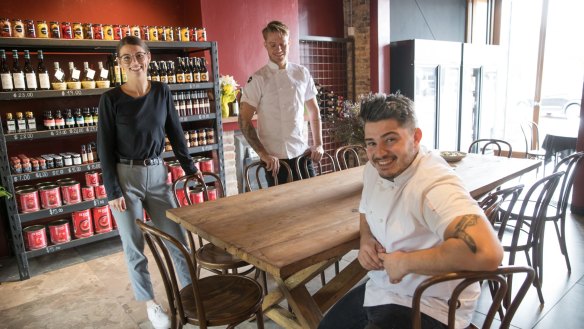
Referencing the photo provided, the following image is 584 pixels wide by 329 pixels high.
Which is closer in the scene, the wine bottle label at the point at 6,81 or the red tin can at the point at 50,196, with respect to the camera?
the wine bottle label at the point at 6,81

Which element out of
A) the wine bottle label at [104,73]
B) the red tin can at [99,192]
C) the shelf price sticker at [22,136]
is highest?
the wine bottle label at [104,73]

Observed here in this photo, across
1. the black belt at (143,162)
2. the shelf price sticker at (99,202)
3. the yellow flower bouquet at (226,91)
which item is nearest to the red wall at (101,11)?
the yellow flower bouquet at (226,91)

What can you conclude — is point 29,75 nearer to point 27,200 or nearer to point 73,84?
point 73,84

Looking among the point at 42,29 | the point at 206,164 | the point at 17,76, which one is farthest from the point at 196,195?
the point at 42,29

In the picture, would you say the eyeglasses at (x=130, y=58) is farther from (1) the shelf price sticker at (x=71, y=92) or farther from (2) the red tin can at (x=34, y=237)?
(2) the red tin can at (x=34, y=237)

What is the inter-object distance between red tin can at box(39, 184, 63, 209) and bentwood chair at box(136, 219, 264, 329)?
191 cm

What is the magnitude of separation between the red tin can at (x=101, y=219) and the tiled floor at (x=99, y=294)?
0.25 m

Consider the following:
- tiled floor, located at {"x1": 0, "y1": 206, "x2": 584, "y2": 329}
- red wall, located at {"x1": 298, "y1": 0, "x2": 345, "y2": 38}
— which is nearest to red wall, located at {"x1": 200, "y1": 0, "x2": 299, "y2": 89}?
red wall, located at {"x1": 298, "y1": 0, "x2": 345, "y2": 38}

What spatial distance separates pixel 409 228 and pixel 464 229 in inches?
9.4

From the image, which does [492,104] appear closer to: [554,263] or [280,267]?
[554,263]

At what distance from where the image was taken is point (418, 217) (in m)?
1.26

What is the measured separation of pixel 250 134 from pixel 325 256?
152 centimetres

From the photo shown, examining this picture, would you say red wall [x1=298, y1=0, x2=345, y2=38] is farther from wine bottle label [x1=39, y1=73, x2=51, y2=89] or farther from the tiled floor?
the tiled floor

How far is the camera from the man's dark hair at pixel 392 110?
52.1 inches
